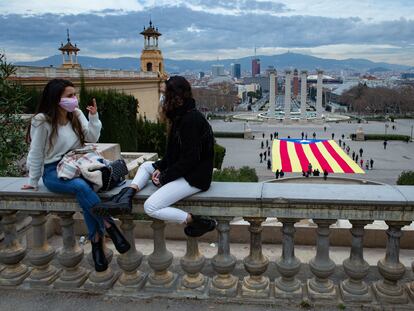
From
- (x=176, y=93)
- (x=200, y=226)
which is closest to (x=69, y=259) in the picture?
(x=200, y=226)

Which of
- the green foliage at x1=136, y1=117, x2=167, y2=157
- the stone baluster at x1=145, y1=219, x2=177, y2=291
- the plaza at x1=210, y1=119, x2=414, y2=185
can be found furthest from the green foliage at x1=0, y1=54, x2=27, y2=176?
the plaza at x1=210, y1=119, x2=414, y2=185

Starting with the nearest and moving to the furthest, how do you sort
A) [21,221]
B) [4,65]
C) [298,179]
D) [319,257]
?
[319,257]
[21,221]
[4,65]
[298,179]

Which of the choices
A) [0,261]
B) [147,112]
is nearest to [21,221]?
[0,261]

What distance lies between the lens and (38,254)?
3.58 metres

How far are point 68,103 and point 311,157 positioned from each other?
35071 millimetres

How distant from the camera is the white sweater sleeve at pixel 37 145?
341cm

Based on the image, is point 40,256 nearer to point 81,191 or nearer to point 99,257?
point 99,257

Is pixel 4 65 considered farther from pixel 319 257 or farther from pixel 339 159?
pixel 339 159

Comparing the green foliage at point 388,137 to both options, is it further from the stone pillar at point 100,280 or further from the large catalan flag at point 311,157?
the stone pillar at point 100,280

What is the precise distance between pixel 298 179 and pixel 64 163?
71.5 ft

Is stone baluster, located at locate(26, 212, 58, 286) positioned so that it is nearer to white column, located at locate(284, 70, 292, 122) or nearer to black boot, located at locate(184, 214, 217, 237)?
black boot, located at locate(184, 214, 217, 237)

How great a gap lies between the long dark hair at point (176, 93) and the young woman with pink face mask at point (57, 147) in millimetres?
801

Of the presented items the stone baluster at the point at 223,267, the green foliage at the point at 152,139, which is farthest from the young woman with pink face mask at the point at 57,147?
the green foliage at the point at 152,139

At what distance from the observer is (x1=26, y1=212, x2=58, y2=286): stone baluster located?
3.56m
